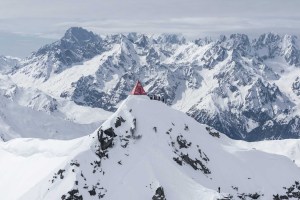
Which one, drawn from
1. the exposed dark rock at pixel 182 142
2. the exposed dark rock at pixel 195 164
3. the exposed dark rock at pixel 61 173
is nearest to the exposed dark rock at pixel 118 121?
the exposed dark rock at pixel 182 142

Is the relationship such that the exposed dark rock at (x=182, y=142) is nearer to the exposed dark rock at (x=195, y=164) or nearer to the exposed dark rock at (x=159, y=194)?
the exposed dark rock at (x=195, y=164)

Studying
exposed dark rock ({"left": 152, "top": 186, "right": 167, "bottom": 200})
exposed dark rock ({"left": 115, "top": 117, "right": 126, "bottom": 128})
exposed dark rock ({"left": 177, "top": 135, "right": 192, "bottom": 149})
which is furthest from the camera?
exposed dark rock ({"left": 177, "top": 135, "right": 192, "bottom": 149})

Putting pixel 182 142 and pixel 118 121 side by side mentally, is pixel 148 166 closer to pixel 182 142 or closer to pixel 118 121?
pixel 182 142

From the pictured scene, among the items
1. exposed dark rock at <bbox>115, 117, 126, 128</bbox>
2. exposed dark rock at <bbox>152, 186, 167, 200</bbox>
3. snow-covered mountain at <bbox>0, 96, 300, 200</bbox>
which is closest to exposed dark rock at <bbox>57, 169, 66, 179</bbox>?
snow-covered mountain at <bbox>0, 96, 300, 200</bbox>

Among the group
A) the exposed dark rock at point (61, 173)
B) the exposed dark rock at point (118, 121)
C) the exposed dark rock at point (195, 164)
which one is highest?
the exposed dark rock at point (118, 121)

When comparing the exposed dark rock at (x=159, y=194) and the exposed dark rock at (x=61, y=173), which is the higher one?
the exposed dark rock at (x=61, y=173)

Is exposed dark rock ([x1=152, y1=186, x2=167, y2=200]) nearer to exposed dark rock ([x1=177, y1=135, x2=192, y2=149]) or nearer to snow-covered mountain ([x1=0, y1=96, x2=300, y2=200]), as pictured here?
snow-covered mountain ([x1=0, y1=96, x2=300, y2=200])

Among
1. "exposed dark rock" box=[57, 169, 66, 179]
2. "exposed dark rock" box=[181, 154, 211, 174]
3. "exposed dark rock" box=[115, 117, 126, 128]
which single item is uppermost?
"exposed dark rock" box=[115, 117, 126, 128]

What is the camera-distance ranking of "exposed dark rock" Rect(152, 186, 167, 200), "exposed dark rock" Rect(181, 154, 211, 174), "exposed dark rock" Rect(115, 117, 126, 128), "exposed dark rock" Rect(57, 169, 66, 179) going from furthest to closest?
"exposed dark rock" Rect(115, 117, 126, 128), "exposed dark rock" Rect(181, 154, 211, 174), "exposed dark rock" Rect(57, 169, 66, 179), "exposed dark rock" Rect(152, 186, 167, 200)
